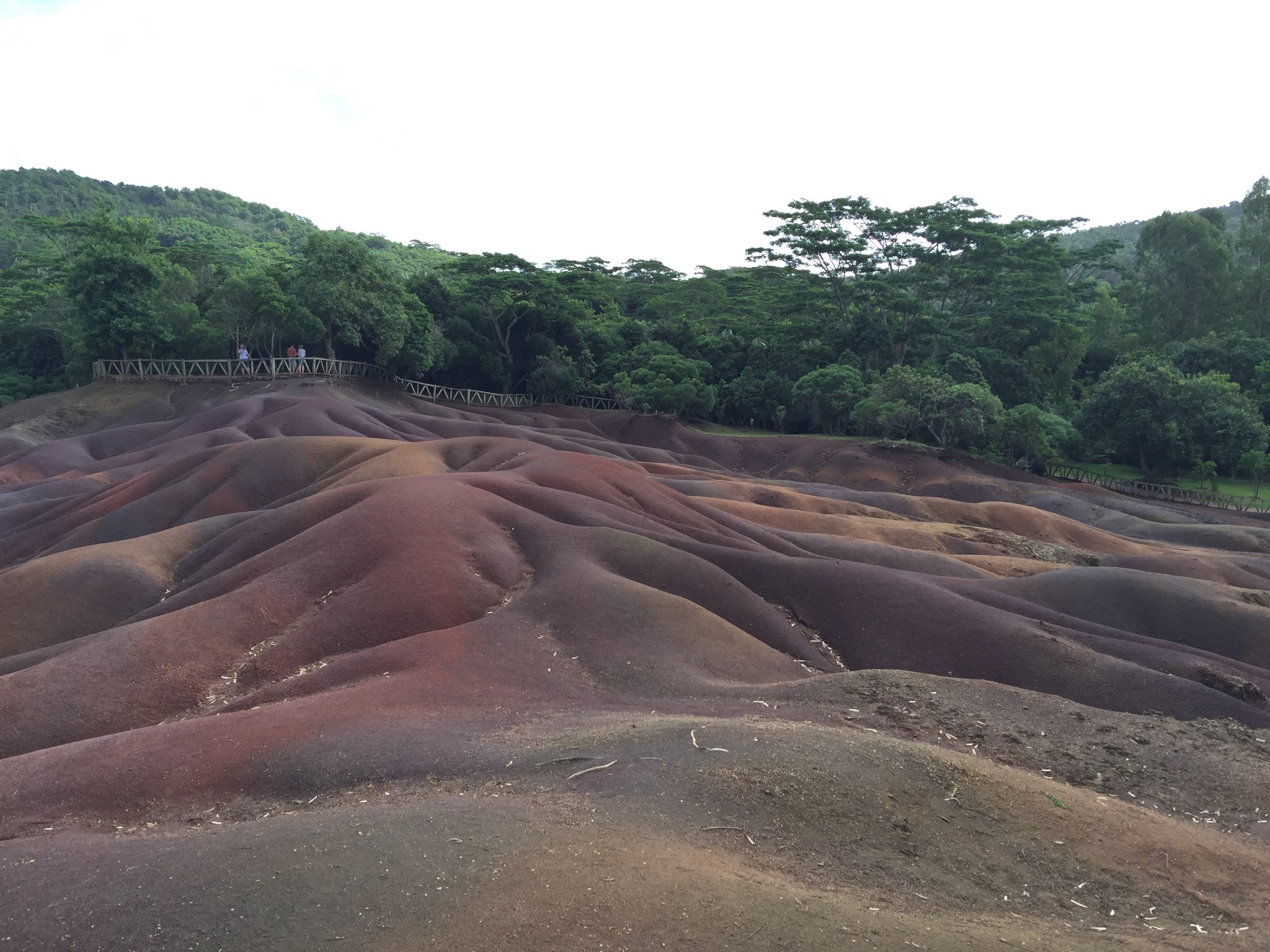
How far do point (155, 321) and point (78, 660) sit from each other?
53.8 m

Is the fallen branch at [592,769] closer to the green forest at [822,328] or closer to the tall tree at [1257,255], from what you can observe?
the green forest at [822,328]

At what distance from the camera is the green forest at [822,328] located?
65.7 metres

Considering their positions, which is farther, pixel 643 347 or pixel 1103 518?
pixel 643 347

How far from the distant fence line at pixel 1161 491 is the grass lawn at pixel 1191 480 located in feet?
2.97

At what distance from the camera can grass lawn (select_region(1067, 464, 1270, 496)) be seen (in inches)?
2509

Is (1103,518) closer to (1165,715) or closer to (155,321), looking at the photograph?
(1165,715)

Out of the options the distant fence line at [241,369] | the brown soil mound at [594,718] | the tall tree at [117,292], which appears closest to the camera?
the brown soil mound at [594,718]

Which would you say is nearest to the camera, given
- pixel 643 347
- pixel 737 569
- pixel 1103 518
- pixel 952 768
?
pixel 952 768

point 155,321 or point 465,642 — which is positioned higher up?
point 155,321

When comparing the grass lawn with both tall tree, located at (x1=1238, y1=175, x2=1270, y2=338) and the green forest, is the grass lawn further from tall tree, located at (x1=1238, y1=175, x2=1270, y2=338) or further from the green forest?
tall tree, located at (x1=1238, y1=175, x2=1270, y2=338)

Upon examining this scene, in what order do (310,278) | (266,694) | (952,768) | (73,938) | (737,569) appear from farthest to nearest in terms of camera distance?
(310,278) → (737,569) → (266,694) → (952,768) → (73,938)

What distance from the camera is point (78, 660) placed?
2270cm

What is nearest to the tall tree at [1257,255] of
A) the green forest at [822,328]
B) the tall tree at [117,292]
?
the green forest at [822,328]

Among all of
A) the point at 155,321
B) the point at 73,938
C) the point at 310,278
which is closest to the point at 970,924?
the point at 73,938
